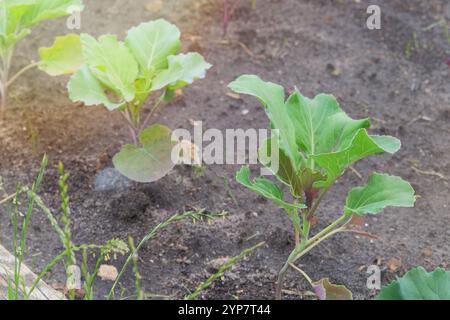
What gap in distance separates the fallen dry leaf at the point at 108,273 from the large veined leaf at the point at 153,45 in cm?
66

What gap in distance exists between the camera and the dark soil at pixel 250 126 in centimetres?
233

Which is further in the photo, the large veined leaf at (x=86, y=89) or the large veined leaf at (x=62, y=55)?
the large veined leaf at (x=62, y=55)

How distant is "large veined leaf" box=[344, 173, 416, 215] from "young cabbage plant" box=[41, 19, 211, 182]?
70 cm

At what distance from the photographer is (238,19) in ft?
11.4

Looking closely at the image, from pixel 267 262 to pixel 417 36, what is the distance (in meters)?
1.60

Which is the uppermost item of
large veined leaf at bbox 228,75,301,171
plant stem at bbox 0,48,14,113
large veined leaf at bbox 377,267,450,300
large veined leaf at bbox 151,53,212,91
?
large veined leaf at bbox 228,75,301,171

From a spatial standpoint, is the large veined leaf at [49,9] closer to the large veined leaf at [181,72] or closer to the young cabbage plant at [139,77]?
the young cabbage plant at [139,77]

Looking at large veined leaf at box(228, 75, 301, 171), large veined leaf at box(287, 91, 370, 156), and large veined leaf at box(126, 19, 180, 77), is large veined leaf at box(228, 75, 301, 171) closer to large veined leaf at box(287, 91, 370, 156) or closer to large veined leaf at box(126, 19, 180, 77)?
large veined leaf at box(287, 91, 370, 156)

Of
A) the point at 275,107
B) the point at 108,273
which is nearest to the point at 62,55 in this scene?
the point at 108,273

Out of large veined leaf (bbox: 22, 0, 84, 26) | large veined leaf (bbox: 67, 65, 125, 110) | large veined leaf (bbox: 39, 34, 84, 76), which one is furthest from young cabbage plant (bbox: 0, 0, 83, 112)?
large veined leaf (bbox: 67, 65, 125, 110)

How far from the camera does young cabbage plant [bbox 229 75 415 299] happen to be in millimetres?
1896

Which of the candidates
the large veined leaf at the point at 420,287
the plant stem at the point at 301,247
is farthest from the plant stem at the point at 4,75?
the large veined leaf at the point at 420,287

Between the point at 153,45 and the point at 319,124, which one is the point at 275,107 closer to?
the point at 319,124
